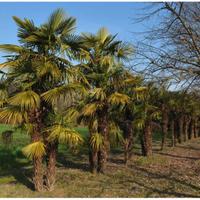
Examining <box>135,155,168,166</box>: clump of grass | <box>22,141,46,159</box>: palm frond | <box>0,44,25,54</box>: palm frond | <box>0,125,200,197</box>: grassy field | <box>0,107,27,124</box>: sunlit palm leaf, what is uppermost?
<box>0,44,25,54</box>: palm frond

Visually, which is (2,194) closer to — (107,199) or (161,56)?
(107,199)

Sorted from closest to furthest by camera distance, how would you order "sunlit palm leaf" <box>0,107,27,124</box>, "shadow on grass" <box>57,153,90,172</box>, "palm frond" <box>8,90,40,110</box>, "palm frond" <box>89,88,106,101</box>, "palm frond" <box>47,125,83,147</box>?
"palm frond" <box>8,90,40,110</box> → "sunlit palm leaf" <box>0,107,27,124</box> → "palm frond" <box>47,125,83,147</box> → "palm frond" <box>89,88,106,101</box> → "shadow on grass" <box>57,153,90,172</box>

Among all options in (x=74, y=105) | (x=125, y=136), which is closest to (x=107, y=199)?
(x=74, y=105)

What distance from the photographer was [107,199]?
9.40 meters

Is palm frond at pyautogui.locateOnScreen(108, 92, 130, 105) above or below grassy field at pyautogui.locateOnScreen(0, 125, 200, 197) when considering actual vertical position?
above

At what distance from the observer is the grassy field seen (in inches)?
428

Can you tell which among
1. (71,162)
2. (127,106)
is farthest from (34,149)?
(71,162)

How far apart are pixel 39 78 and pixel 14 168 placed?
7017mm

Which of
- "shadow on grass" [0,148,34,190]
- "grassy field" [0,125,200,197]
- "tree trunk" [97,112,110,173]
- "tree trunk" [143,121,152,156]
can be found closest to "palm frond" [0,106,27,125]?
"grassy field" [0,125,200,197]

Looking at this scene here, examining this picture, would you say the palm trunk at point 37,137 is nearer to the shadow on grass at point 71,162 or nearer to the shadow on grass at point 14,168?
the shadow on grass at point 14,168

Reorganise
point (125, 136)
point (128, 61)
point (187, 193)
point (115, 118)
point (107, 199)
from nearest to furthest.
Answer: point (107, 199), point (187, 193), point (128, 61), point (115, 118), point (125, 136)

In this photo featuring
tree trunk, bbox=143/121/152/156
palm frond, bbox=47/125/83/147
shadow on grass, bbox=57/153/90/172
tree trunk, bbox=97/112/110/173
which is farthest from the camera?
tree trunk, bbox=143/121/152/156

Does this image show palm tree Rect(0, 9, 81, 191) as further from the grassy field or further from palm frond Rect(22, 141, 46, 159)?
the grassy field

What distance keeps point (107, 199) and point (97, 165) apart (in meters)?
5.41
